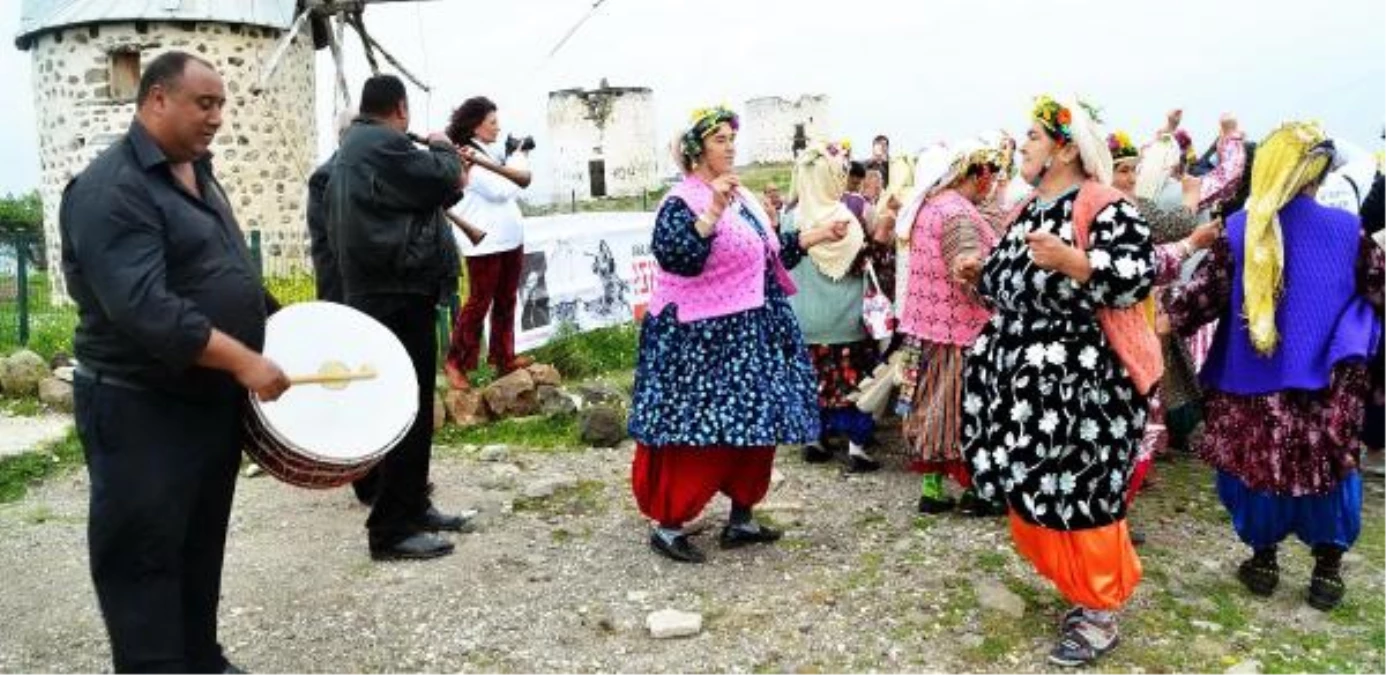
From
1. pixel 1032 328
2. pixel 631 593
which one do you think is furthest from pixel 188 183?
pixel 1032 328

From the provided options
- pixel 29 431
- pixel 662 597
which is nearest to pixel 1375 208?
pixel 662 597

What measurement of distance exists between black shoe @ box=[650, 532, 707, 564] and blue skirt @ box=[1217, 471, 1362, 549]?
203cm

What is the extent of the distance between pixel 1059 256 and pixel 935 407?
1847 mm

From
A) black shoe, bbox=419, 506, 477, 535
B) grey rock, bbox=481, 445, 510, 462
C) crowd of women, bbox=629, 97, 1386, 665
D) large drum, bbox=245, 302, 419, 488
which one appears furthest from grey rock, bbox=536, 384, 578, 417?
large drum, bbox=245, 302, 419, 488

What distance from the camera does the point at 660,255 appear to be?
13.6 feet

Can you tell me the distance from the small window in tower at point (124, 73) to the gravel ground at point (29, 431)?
990 cm

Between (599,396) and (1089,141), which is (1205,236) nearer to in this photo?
(1089,141)

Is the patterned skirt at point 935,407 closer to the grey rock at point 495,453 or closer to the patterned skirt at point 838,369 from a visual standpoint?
the patterned skirt at point 838,369

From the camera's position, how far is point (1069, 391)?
3379 millimetres

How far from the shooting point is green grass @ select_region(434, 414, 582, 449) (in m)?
6.57

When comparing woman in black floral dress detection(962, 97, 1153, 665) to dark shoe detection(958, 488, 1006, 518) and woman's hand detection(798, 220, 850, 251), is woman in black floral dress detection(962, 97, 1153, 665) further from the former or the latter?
dark shoe detection(958, 488, 1006, 518)

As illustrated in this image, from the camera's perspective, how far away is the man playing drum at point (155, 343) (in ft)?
8.42

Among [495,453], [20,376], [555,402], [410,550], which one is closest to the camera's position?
Answer: [410,550]

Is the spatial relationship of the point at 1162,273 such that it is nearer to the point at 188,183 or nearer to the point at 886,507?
the point at 886,507
